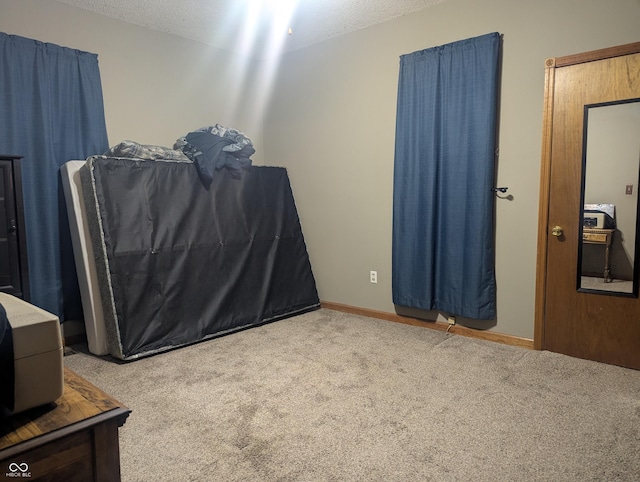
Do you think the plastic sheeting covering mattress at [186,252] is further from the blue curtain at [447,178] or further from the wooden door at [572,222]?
the wooden door at [572,222]

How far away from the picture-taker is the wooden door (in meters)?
2.51

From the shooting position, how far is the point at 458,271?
10.2 feet

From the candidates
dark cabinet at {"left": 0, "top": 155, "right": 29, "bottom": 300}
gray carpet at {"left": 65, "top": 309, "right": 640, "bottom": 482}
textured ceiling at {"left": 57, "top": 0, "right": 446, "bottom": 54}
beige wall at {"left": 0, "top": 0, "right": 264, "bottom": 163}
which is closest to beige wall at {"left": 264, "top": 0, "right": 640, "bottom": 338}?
textured ceiling at {"left": 57, "top": 0, "right": 446, "bottom": 54}

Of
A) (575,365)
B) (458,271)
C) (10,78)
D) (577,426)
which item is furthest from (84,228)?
(575,365)

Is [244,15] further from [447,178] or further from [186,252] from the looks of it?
[447,178]

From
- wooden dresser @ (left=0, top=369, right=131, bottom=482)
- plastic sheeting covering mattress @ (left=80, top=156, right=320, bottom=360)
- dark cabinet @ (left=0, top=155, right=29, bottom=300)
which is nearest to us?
wooden dresser @ (left=0, top=369, right=131, bottom=482)

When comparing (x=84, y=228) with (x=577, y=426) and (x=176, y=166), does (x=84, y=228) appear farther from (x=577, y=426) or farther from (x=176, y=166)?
(x=577, y=426)

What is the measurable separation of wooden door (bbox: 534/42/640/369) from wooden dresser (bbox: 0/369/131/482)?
2.74 meters

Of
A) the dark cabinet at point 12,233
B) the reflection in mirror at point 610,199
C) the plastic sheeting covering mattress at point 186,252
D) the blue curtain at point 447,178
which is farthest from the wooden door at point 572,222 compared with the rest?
the dark cabinet at point 12,233

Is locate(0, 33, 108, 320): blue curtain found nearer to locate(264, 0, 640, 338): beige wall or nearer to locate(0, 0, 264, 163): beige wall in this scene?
locate(0, 0, 264, 163): beige wall

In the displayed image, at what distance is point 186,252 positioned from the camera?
309 cm

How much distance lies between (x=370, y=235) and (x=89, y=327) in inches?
89.0

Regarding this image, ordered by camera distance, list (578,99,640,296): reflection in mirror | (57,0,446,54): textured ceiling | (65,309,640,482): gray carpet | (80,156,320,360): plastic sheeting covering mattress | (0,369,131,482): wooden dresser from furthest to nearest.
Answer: (57,0,446,54): textured ceiling
(80,156,320,360): plastic sheeting covering mattress
(578,99,640,296): reflection in mirror
(65,309,640,482): gray carpet
(0,369,131,482): wooden dresser

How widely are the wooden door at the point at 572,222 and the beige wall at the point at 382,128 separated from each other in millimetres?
83
